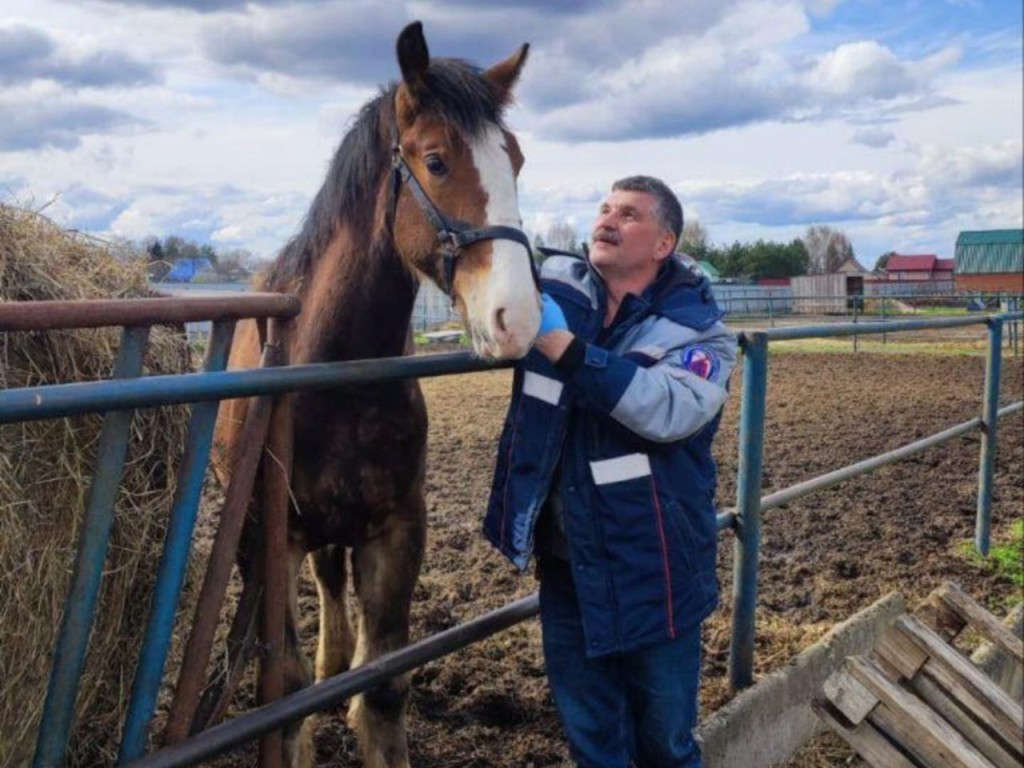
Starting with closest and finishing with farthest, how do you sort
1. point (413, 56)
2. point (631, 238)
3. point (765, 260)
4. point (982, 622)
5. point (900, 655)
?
point (631, 238) < point (413, 56) < point (900, 655) < point (982, 622) < point (765, 260)

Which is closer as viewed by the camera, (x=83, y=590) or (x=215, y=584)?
(x=83, y=590)

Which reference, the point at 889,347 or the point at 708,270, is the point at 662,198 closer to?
the point at 708,270

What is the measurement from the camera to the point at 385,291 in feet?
9.05

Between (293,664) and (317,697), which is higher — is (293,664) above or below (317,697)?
below

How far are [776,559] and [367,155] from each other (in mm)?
3450

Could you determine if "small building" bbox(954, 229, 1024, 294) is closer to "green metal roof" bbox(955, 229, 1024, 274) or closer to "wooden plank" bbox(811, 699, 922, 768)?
"green metal roof" bbox(955, 229, 1024, 274)

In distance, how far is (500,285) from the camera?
218cm

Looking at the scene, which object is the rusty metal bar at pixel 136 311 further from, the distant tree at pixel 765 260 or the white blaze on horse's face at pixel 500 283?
the distant tree at pixel 765 260

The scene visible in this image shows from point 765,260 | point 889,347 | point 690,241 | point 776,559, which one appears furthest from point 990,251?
point 776,559

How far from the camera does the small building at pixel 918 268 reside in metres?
61.8

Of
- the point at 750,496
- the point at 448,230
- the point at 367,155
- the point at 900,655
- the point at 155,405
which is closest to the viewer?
the point at 155,405

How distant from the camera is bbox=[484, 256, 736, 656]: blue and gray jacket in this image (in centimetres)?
219

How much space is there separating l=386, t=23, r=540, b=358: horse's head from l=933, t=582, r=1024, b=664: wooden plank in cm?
234

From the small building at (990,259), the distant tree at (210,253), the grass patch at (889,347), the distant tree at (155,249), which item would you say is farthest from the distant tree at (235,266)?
the small building at (990,259)
